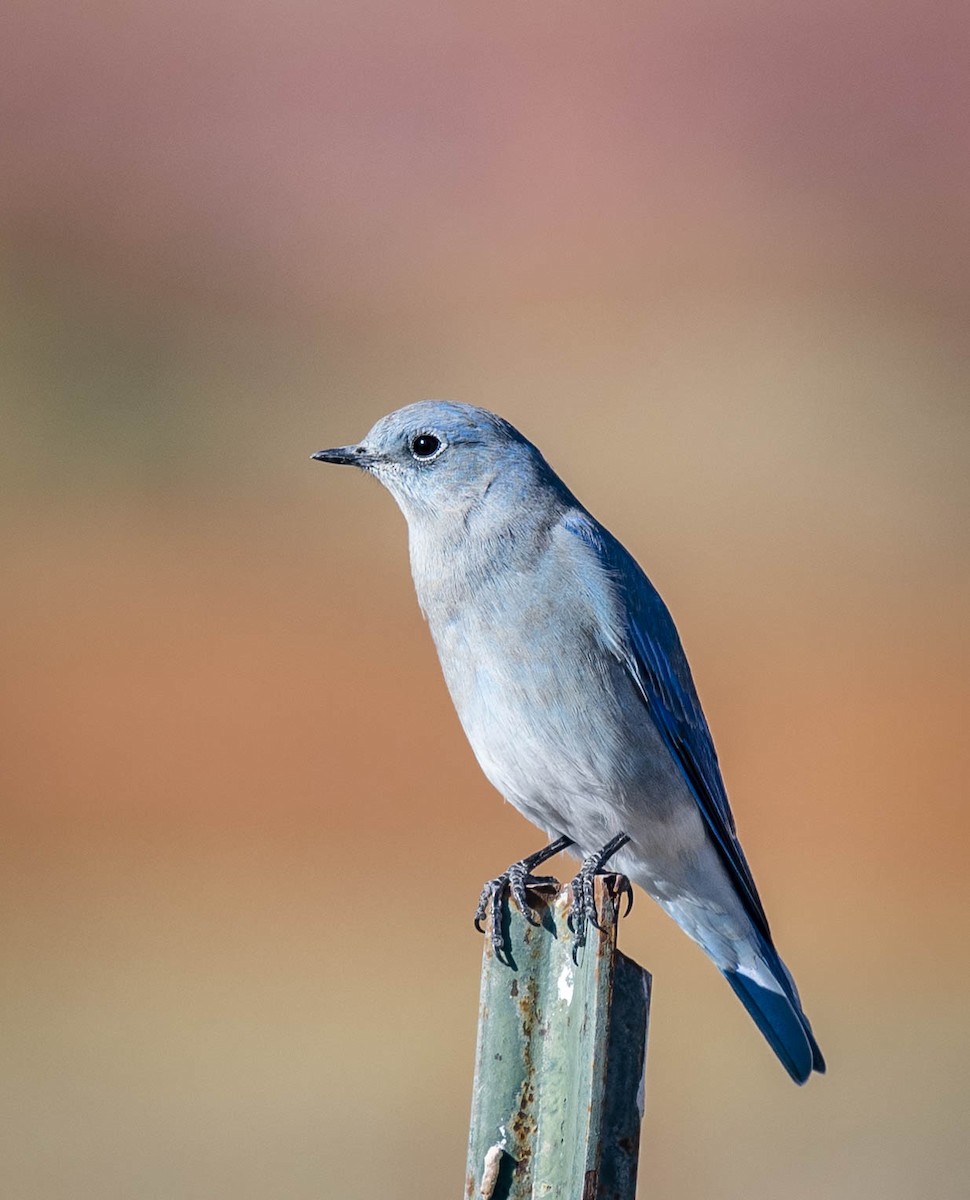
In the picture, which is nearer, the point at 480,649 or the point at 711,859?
the point at 480,649

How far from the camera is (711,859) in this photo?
14.3 ft

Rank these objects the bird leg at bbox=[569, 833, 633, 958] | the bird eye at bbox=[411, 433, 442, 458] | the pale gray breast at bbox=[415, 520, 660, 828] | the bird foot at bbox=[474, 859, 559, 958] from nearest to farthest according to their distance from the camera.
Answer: the bird leg at bbox=[569, 833, 633, 958]
the bird foot at bbox=[474, 859, 559, 958]
the pale gray breast at bbox=[415, 520, 660, 828]
the bird eye at bbox=[411, 433, 442, 458]

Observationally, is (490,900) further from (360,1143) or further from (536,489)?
(360,1143)

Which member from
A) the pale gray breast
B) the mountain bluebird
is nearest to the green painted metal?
the mountain bluebird

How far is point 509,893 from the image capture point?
3.09m

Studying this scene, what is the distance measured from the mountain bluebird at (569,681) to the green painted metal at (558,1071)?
3.38 ft

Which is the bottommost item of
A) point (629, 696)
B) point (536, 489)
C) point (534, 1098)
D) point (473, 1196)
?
point (473, 1196)

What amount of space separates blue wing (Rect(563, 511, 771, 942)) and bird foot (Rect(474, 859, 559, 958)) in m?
0.53

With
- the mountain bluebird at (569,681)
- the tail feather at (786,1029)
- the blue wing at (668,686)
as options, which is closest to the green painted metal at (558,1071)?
the mountain bluebird at (569,681)

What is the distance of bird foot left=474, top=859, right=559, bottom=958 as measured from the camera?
2.80m

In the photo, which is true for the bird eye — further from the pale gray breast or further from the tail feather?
the tail feather

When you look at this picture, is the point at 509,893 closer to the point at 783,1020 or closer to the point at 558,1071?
the point at 558,1071

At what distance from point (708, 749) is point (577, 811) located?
0.51 m

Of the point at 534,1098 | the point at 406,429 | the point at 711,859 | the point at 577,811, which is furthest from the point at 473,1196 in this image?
the point at 406,429
